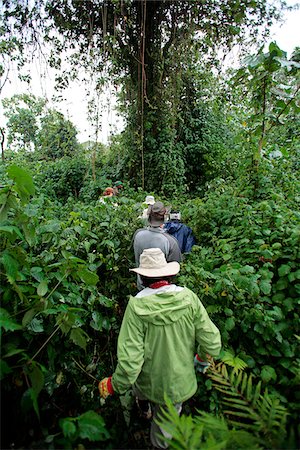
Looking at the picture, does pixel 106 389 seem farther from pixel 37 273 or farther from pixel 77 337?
pixel 37 273

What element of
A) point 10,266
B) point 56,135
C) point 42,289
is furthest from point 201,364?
point 56,135

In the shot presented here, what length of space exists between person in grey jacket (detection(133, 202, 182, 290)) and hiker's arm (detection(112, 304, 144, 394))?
40.2 inches

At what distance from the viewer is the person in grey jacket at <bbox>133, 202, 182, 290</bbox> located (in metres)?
2.71

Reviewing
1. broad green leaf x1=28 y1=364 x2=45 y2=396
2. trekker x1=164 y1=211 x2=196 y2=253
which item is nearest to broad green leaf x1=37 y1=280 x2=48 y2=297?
broad green leaf x1=28 y1=364 x2=45 y2=396

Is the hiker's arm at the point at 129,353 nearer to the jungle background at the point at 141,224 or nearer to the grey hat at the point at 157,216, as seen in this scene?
the jungle background at the point at 141,224

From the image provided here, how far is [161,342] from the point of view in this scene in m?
1.60

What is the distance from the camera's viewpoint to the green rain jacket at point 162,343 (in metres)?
1.55

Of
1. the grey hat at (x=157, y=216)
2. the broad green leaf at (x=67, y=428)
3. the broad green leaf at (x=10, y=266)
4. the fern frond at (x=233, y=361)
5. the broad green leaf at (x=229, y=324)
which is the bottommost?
the fern frond at (x=233, y=361)

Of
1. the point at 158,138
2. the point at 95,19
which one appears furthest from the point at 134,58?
the point at 158,138

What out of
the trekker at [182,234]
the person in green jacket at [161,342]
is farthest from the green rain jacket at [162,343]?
the trekker at [182,234]

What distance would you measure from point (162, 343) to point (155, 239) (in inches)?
49.0

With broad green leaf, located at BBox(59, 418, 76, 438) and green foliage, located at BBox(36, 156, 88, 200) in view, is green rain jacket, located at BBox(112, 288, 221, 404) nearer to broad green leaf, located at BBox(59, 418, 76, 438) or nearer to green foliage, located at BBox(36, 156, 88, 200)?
broad green leaf, located at BBox(59, 418, 76, 438)

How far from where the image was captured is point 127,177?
764 cm

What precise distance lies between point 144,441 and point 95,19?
325 inches
